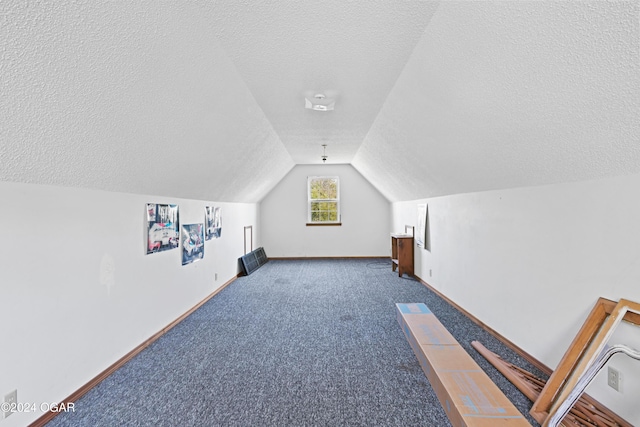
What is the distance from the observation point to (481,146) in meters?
2.29

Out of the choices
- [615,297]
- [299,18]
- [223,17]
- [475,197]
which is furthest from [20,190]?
[475,197]

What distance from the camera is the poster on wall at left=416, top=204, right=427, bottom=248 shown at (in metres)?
4.97

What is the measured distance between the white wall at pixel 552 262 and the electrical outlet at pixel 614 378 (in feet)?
0.10

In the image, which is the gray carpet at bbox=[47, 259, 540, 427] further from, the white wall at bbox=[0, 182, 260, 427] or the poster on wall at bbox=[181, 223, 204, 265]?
the poster on wall at bbox=[181, 223, 204, 265]

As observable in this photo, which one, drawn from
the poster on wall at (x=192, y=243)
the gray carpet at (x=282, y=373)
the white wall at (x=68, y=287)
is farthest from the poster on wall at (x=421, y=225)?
the white wall at (x=68, y=287)

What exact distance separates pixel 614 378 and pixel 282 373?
221 cm

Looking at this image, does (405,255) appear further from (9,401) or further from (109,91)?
(9,401)

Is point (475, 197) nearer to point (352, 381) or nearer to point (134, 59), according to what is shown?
point (352, 381)

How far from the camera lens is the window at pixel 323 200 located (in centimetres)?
770

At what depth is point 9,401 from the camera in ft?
5.14

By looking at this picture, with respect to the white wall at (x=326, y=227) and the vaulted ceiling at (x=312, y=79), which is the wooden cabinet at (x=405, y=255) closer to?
the white wall at (x=326, y=227)

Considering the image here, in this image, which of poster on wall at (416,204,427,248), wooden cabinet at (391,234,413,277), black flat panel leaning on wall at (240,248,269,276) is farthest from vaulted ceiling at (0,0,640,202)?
black flat panel leaning on wall at (240,248,269,276)

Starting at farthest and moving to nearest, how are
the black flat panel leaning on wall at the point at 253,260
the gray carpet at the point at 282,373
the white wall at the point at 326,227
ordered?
the white wall at the point at 326,227, the black flat panel leaning on wall at the point at 253,260, the gray carpet at the point at 282,373

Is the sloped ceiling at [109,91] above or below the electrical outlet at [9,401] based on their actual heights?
above
